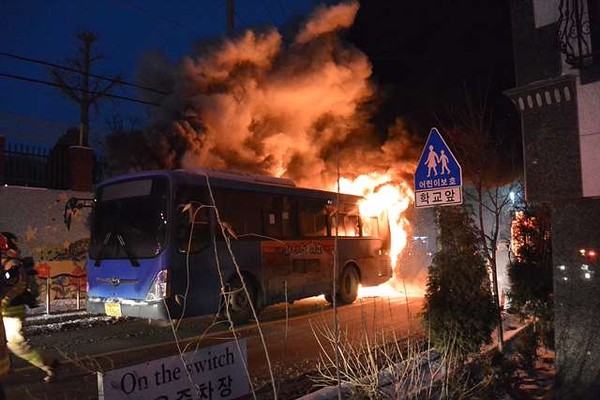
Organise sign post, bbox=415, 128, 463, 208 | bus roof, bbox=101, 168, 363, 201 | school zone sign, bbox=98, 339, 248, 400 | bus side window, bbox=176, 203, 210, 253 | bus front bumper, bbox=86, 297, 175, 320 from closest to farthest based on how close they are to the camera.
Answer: school zone sign, bbox=98, 339, 248, 400
sign post, bbox=415, 128, 463, 208
bus front bumper, bbox=86, 297, 175, 320
bus side window, bbox=176, 203, 210, 253
bus roof, bbox=101, 168, 363, 201

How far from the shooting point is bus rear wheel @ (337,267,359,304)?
1504 cm

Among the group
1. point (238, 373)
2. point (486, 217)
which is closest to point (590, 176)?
point (238, 373)

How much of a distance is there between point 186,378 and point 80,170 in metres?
14.5

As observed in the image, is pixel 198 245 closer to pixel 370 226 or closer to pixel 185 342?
pixel 185 342

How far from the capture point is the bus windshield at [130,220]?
34.0 feet

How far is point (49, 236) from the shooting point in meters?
16.3

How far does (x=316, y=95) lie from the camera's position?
21156 mm

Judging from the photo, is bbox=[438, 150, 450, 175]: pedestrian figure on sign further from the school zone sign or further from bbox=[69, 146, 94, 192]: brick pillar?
bbox=[69, 146, 94, 192]: brick pillar

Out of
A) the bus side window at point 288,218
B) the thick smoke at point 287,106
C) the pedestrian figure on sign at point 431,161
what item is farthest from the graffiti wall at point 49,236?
the pedestrian figure on sign at point 431,161

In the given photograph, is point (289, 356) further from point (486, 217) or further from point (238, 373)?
point (486, 217)

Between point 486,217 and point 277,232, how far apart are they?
15.5 metres

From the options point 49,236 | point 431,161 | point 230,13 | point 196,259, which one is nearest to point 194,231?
point 196,259

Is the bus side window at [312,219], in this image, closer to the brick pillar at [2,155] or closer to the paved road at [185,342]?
the paved road at [185,342]

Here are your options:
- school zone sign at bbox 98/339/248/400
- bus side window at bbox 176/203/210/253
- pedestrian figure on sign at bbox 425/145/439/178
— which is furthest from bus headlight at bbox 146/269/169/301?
school zone sign at bbox 98/339/248/400
